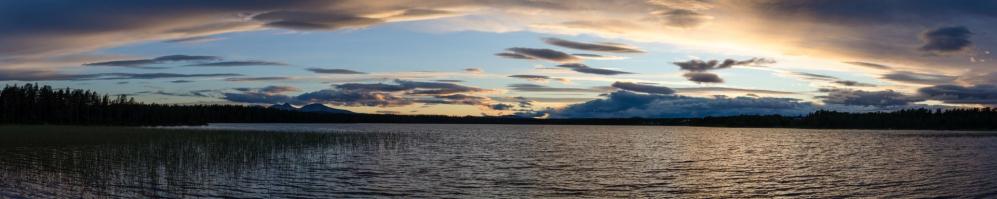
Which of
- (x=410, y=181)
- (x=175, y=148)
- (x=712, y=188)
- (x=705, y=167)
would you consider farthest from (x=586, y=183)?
(x=175, y=148)

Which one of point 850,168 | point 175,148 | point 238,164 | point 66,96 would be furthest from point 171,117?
point 850,168

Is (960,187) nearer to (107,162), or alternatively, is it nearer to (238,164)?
(238,164)

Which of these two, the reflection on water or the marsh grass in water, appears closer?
the marsh grass in water

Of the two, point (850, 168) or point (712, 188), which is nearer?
point (712, 188)

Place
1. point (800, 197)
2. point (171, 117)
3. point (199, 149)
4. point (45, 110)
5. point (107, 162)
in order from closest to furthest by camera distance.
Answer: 1. point (800, 197)
2. point (107, 162)
3. point (199, 149)
4. point (45, 110)
5. point (171, 117)

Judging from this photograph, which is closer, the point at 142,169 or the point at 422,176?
the point at 142,169

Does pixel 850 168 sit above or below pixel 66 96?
below

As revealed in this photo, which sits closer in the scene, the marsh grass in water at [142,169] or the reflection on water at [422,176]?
the marsh grass in water at [142,169]

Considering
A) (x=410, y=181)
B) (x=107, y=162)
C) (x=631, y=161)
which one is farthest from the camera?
(x=631, y=161)

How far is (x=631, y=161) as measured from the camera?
176 feet

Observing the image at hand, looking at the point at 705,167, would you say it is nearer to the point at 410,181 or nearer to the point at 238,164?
the point at 410,181

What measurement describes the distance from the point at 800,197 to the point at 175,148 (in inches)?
1468

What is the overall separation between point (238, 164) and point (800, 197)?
90.4ft

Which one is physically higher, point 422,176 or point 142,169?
point 142,169
